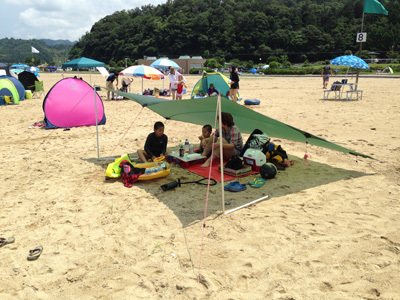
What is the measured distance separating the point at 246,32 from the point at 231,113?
8392cm

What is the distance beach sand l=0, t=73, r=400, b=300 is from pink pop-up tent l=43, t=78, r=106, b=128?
303cm

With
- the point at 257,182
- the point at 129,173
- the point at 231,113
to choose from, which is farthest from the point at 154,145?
the point at 257,182

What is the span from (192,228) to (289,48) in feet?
258

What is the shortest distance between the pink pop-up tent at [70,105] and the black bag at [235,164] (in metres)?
5.31

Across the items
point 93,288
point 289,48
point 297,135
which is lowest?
point 93,288

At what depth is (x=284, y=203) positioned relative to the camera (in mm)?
4324

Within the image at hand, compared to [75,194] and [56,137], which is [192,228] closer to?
[75,194]

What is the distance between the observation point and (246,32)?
83.1 m

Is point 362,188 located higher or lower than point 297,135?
lower

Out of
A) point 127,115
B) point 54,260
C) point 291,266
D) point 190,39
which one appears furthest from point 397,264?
point 190,39

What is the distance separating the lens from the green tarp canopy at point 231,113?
4.75 meters

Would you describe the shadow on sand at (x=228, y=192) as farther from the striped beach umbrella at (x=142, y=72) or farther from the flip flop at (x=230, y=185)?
the striped beach umbrella at (x=142, y=72)

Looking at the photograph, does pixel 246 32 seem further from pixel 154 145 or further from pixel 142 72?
pixel 154 145

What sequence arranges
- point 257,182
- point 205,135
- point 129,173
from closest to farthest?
point 257,182 → point 129,173 → point 205,135
